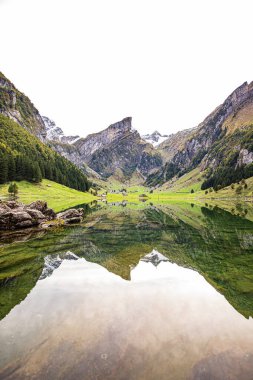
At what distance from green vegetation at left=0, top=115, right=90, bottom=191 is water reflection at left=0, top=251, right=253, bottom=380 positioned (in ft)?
360

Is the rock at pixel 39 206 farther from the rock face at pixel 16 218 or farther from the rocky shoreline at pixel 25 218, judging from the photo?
the rock face at pixel 16 218

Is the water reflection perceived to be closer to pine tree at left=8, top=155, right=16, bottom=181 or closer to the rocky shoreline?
the rocky shoreline

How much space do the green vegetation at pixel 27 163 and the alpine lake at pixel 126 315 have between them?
104176 millimetres

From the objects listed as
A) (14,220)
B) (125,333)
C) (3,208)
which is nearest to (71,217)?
(14,220)

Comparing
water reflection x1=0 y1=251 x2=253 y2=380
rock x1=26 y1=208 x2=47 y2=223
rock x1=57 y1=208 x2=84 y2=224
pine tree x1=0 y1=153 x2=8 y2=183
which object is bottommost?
rock x1=57 y1=208 x2=84 y2=224

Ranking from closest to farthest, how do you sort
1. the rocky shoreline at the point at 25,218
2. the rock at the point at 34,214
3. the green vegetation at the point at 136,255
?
the green vegetation at the point at 136,255 → the rocky shoreline at the point at 25,218 → the rock at the point at 34,214

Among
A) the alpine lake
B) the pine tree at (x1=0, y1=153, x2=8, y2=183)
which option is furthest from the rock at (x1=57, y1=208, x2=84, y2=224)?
the pine tree at (x1=0, y1=153, x2=8, y2=183)

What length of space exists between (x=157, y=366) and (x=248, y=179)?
20185 cm

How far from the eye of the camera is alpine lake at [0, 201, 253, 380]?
26.8 ft

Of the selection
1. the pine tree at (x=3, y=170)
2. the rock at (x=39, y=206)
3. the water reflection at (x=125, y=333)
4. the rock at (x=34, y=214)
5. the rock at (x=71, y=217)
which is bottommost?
the rock at (x=71, y=217)

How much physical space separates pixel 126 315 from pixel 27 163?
126 metres

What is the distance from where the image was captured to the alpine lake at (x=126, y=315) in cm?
816

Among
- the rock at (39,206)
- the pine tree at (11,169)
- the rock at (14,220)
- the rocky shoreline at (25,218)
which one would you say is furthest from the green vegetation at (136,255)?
the pine tree at (11,169)

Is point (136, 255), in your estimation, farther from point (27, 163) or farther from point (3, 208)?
point (27, 163)
